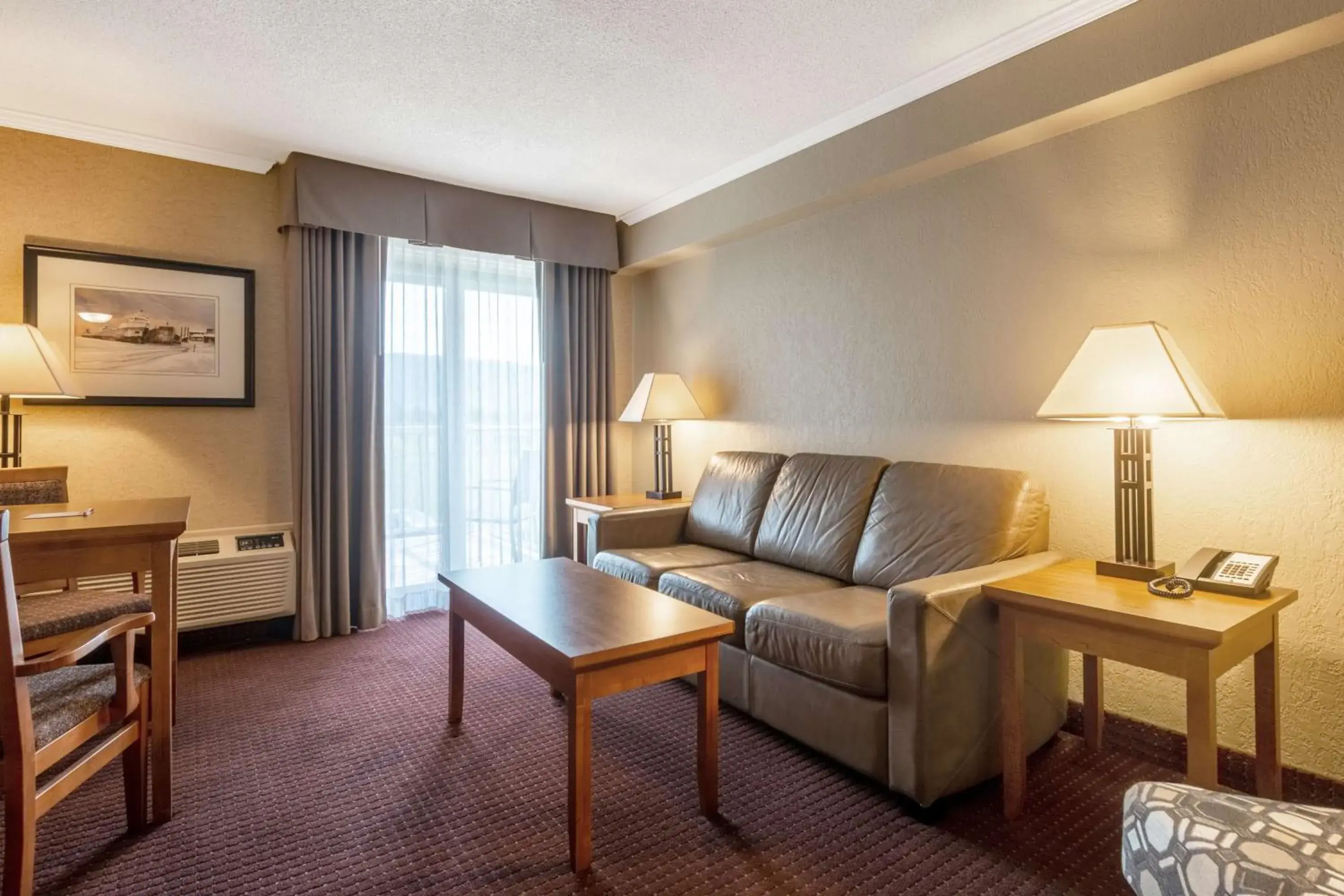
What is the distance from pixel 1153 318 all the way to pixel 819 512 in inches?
55.4

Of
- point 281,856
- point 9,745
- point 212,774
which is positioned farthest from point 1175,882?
point 212,774

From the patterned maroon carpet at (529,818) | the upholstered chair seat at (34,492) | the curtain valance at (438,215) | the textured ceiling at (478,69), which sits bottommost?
the patterned maroon carpet at (529,818)

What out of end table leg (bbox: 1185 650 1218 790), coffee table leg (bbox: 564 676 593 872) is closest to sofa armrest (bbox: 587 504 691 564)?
coffee table leg (bbox: 564 676 593 872)

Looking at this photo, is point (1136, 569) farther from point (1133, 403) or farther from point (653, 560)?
point (653, 560)

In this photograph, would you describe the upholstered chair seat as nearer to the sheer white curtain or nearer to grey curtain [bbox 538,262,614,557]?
the sheer white curtain

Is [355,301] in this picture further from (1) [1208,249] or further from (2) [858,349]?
(1) [1208,249]

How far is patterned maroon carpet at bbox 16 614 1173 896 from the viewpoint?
5.44 ft

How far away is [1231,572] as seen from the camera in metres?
1.80

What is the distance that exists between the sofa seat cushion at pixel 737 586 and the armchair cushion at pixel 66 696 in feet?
5.56

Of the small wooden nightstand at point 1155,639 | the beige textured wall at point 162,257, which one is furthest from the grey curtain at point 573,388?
the small wooden nightstand at point 1155,639

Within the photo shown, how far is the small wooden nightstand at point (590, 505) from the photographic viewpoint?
3.78 metres

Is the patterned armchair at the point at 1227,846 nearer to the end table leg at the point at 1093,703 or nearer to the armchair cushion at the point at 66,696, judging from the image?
the end table leg at the point at 1093,703

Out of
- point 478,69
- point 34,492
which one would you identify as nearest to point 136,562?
point 34,492

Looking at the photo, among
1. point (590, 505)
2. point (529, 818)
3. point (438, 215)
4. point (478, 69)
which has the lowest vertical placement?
point (529, 818)
